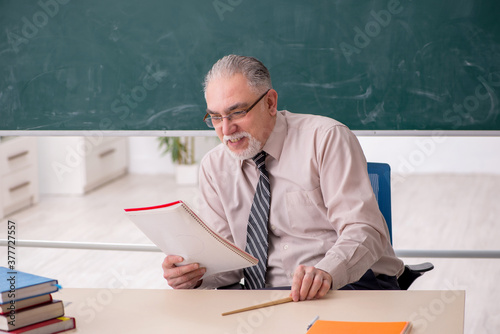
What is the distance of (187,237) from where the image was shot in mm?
1497

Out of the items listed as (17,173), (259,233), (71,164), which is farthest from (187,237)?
(71,164)

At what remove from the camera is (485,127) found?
2.66 m

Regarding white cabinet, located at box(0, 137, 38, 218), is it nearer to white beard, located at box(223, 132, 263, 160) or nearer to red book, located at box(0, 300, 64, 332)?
white beard, located at box(223, 132, 263, 160)

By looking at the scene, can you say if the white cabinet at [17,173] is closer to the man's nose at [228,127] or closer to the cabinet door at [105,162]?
the cabinet door at [105,162]

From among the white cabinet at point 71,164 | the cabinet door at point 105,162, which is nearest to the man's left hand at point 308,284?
the white cabinet at point 71,164

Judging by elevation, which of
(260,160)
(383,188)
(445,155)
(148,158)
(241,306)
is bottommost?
(148,158)

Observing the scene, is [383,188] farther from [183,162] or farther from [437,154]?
[437,154]

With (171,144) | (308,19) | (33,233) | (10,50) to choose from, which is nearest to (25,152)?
(33,233)

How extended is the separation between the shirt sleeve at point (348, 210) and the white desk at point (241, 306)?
14cm

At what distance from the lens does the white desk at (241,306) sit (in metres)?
1.31

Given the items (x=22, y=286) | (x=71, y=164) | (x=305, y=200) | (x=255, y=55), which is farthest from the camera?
(x=71, y=164)

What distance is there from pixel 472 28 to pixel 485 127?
16.1 inches

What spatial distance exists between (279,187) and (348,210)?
0.81ft

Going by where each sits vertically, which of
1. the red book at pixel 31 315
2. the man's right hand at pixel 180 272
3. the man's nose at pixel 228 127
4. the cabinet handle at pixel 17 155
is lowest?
the cabinet handle at pixel 17 155
